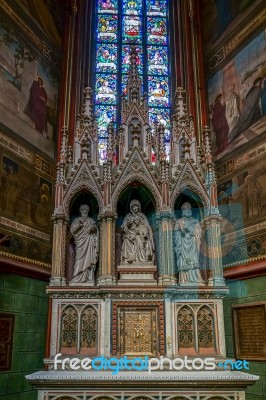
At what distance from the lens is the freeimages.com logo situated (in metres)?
7.97

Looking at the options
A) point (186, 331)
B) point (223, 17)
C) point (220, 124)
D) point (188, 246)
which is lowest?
point (186, 331)

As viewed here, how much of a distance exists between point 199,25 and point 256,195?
6.80 meters

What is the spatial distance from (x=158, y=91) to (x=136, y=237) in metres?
6.68

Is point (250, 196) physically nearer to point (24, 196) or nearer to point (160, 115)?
point (160, 115)

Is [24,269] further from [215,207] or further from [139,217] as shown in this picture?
[215,207]

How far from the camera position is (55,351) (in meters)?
8.24

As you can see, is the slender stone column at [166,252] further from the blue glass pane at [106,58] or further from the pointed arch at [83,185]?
the blue glass pane at [106,58]

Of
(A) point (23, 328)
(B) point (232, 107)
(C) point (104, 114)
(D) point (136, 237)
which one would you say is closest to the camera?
(D) point (136, 237)

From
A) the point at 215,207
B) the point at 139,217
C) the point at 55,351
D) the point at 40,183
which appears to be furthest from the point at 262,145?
the point at 55,351

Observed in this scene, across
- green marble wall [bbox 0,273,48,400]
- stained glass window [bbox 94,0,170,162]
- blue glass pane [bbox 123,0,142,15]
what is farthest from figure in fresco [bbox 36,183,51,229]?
blue glass pane [bbox 123,0,142,15]

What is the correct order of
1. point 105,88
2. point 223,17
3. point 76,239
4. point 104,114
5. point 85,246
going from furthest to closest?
point 105,88 < point 104,114 < point 223,17 < point 76,239 < point 85,246

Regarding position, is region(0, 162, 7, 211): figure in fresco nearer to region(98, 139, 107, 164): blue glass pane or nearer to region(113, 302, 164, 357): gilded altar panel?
region(98, 139, 107, 164): blue glass pane

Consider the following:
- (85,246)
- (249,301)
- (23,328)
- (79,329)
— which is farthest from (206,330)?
(23,328)

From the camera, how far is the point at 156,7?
15578mm
